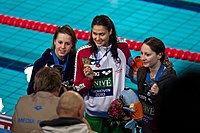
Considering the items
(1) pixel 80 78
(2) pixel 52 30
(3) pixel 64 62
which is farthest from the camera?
(2) pixel 52 30

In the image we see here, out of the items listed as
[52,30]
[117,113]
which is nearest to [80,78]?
[117,113]

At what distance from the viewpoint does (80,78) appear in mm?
3918

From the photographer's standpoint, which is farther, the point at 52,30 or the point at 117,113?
the point at 52,30

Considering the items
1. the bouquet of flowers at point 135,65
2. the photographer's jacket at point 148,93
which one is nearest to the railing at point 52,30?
the bouquet of flowers at point 135,65

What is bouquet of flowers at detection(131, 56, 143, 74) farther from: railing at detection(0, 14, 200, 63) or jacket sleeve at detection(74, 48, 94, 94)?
railing at detection(0, 14, 200, 63)

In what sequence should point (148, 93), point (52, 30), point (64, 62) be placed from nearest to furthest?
point (148, 93)
point (64, 62)
point (52, 30)

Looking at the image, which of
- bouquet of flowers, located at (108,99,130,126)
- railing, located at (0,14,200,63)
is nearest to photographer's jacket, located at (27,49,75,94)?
bouquet of flowers, located at (108,99,130,126)

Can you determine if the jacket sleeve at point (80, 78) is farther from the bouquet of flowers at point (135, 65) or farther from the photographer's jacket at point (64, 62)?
the bouquet of flowers at point (135, 65)

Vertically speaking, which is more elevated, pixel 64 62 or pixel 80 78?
pixel 64 62

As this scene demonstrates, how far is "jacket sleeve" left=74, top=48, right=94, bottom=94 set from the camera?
386cm

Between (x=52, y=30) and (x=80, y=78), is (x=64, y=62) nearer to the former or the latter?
(x=80, y=78)

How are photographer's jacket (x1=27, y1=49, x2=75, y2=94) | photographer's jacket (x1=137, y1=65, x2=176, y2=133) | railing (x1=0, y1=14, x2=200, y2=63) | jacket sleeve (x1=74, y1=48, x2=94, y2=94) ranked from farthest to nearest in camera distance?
railing (x1=0, y1=14, x2=200, y2=63) < photographer's jacket (x1=27, y1=49, x2=75, y2=94) < jacket sleeve (x1=74, y1=48, x2=94, y2=94) < photographer's jacket (x1=137, y1=65, x2=176, y2=133)

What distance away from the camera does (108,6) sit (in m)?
7.78

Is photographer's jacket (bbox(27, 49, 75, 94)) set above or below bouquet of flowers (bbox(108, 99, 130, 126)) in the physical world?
above
